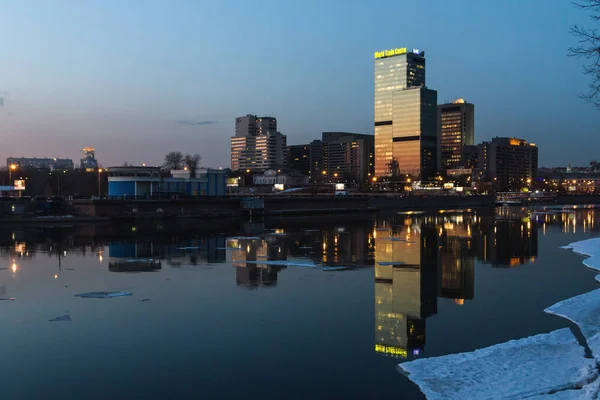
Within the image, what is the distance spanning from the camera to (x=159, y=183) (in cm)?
8862

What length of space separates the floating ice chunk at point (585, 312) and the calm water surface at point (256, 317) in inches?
24.1

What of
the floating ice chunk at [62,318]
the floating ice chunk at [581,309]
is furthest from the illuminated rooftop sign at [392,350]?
the floating ice chunk at [62,318]

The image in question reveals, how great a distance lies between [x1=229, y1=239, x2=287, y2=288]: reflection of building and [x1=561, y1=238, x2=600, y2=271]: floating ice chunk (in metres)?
17.4

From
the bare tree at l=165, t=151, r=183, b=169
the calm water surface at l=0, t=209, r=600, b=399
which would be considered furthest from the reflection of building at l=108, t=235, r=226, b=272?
the bare tree at l=165, t=151, r=183, b=169

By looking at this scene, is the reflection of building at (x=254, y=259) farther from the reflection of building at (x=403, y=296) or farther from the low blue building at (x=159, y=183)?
the low blue building at (x=159, y=183)

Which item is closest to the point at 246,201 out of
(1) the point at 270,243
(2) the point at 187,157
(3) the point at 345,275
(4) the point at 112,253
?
(1) the point at 270,243

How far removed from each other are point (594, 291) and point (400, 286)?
298 inches

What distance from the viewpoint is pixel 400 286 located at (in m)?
24.7

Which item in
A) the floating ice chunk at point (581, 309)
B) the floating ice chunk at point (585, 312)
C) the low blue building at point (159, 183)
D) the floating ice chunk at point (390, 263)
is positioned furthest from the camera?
the low blue building at point (159, 183)

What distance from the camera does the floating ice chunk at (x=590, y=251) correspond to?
31644 millimetres

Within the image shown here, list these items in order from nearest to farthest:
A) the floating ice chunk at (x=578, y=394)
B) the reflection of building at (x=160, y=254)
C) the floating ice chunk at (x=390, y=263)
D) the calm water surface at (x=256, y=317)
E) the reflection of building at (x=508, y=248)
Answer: the floating ice chunk at (x=578, y=394), the calm water surface at (x=256, y=317), the floating ice chunk at (x=390, y=263), the reflection of building at (x=160, y=254), the reflection of building at (x=508, y=248)

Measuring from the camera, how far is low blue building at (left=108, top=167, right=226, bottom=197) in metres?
85.4

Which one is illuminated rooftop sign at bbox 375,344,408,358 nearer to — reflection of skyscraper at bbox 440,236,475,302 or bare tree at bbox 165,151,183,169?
reflection of skyscraper at bbox 440,236,475,302

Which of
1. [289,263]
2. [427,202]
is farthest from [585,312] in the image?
[427,202]
